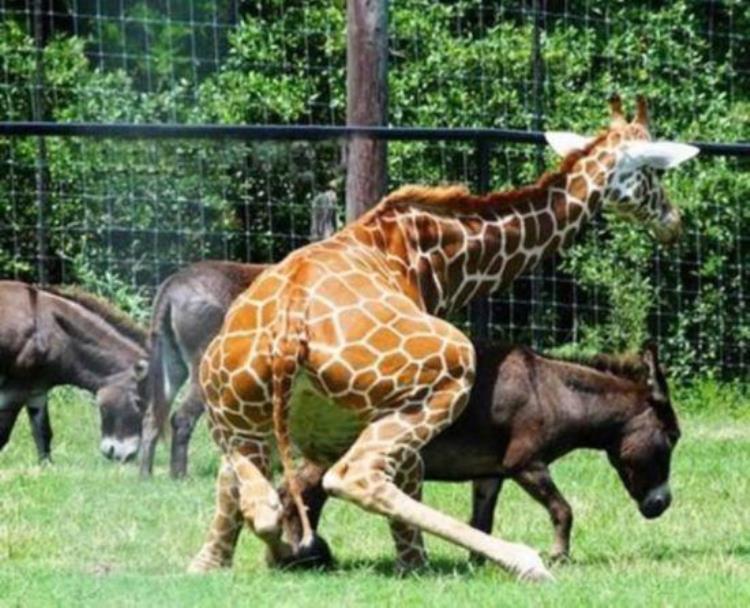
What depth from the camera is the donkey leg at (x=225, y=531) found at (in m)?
10.8

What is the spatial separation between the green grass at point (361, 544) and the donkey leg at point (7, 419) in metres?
0.16

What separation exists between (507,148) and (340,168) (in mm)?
1473

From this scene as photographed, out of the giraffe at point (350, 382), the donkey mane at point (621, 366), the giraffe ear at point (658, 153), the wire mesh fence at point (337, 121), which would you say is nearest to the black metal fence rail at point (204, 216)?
the wire mesh fence at point (337, 121)

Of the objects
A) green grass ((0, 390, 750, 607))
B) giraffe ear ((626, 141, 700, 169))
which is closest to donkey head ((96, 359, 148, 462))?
green grass ((0, 390, 750, 607))

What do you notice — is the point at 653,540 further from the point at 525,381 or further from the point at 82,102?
the point at 82,102

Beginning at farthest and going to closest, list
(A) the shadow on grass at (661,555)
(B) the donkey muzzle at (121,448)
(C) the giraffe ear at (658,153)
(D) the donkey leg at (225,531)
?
(B) the donkey muzzle at (121,448)
(C) the giraffe ear at (658,153)
(A) the shadow on grass at (661,555)
(D) the donkey leg at (225,531)

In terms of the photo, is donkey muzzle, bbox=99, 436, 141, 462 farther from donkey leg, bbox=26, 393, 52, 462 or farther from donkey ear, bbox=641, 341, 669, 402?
donkey ear, bbox=641, 341, 669, 402

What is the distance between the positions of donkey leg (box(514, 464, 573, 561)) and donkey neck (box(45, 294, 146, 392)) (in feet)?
16.3

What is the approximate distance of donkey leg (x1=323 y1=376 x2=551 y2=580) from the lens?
10320 millimetres

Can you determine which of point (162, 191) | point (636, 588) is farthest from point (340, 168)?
point (636, 588)

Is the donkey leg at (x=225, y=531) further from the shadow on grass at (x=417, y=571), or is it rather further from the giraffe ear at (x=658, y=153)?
the giraffe ear at (x=658, y=153)

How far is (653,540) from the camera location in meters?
11.9

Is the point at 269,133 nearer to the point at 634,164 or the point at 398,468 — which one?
the point at 634,164

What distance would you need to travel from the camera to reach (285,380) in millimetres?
10391
